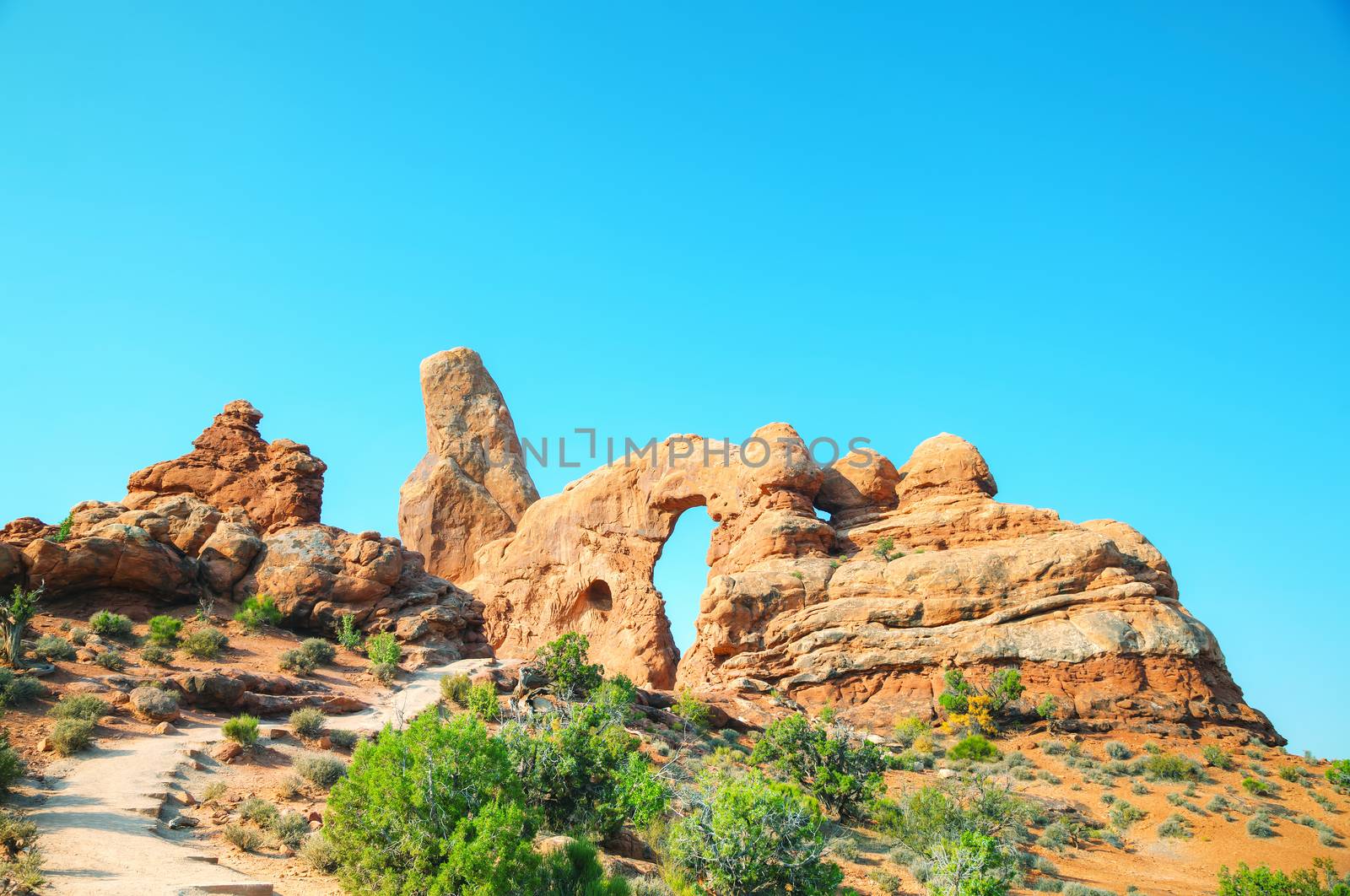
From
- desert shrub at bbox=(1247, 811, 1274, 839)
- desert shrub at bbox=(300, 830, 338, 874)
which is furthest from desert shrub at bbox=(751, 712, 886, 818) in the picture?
desert shrub at bbox=(300, 830, 338, 874)

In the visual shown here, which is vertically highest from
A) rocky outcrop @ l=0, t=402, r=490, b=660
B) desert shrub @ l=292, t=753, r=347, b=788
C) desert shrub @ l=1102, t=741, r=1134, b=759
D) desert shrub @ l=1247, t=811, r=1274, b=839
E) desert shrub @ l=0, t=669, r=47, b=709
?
rocky outcrop @ l=0, t=402, r=490, b=660

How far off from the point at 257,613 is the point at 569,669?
8830mm

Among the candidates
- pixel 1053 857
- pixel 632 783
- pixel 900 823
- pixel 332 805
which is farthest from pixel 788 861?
pixel 1053 857

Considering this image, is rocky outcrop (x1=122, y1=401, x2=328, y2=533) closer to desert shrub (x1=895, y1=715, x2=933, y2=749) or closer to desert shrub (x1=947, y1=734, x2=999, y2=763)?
desert shrub (x1=895, y1=715, x2=933, y2=749)

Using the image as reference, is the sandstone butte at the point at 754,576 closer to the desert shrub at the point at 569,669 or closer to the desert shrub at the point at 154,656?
the desert shrub at the point at 154,656

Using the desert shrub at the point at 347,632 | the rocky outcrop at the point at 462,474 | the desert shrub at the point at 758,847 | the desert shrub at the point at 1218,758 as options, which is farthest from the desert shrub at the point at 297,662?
the desert shrub at the point at 1218,758

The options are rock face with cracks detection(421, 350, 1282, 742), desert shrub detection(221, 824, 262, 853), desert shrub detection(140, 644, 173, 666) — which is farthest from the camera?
rock face with cracks detection(421, 350, 1282, 742)

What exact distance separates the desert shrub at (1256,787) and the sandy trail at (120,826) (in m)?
22.9

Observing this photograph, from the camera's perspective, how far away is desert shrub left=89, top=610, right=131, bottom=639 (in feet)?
60.4

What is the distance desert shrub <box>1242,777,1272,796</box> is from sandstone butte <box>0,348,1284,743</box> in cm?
310

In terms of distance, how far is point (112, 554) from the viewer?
20781 millimetres

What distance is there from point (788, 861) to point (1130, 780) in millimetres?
16432

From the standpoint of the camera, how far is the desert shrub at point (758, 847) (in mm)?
9328

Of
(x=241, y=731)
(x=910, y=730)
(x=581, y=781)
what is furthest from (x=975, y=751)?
(x=241, y=731)
